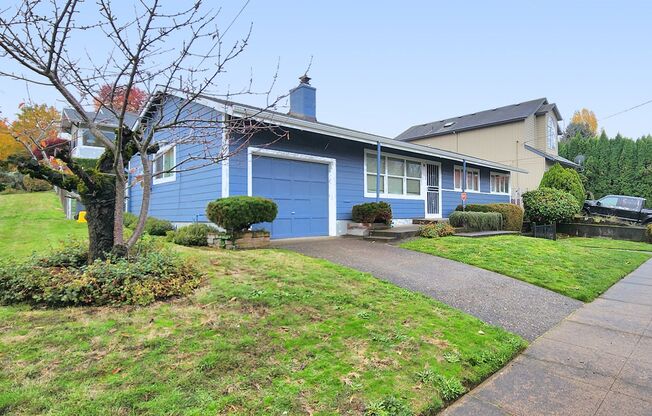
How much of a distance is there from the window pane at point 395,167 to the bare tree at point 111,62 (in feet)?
30.7

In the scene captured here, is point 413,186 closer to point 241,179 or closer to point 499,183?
point 241,179

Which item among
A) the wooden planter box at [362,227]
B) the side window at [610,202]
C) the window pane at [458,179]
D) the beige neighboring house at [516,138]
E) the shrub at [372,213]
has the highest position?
the beige neighboring house at [516,138]

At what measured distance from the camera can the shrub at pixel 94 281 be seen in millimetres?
3650

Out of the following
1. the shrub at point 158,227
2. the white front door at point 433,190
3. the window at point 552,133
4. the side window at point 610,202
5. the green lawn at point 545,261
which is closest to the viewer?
the green lawn at point 545,261

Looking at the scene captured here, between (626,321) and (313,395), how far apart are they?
15.5 feet

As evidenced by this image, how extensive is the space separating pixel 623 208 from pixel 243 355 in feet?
68.7

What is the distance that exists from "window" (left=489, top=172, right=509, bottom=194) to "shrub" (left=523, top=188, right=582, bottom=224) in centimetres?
315

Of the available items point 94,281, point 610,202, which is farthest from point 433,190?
point 94,281

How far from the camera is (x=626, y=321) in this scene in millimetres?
4785

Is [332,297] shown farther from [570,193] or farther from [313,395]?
[570,193]

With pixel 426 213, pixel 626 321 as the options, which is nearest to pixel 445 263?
A: pixel 626 321

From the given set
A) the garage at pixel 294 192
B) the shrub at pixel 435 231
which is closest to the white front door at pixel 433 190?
the shrub at pixel 435 231

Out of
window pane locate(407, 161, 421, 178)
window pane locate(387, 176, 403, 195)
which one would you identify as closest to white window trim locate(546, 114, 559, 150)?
window pane locate(407, 161, 421, 178)

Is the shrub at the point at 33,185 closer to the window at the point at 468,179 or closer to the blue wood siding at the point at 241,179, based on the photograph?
the blue wood siding at the point at 241,179
